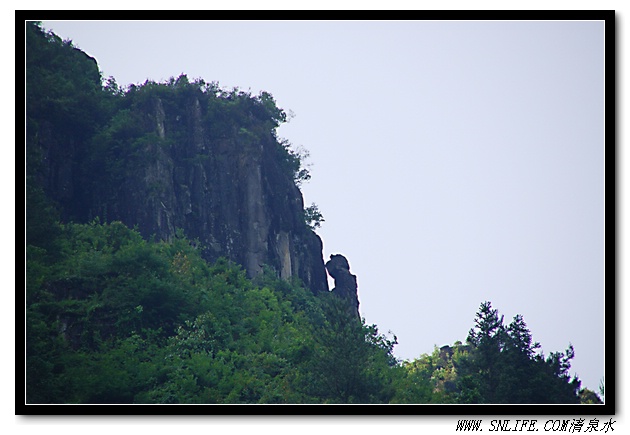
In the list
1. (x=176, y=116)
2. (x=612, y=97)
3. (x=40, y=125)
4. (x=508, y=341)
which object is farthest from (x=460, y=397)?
(x=176, y=116)

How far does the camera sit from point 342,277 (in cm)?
3231

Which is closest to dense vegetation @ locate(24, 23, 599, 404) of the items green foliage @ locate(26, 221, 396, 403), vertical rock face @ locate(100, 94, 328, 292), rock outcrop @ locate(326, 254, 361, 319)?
green foliage @ locate(26, 221, 396, 403)

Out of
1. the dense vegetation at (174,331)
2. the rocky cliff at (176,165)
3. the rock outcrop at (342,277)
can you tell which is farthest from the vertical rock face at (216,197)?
the rock outcrop at (342,277)

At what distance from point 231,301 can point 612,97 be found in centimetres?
1135

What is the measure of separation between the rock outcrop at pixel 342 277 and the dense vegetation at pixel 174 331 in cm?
588

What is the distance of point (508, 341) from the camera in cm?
1806

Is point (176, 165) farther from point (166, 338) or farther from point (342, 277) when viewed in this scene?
point (166, 338)

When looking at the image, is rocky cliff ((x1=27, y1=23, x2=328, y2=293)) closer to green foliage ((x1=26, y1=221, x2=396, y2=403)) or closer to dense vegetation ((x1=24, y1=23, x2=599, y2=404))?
dense vegetation ((x1=24, y1=23, x2=599, y2=404))

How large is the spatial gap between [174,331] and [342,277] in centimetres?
1515

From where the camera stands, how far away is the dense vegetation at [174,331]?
1322 cm

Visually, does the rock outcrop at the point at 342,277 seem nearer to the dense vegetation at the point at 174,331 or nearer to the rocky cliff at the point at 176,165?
the rocky cliff at the point at 176,165

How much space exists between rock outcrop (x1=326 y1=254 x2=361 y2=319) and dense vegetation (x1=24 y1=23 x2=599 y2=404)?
232 inches

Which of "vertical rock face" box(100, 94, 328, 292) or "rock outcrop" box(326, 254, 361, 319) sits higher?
"vertical rock face" box(100, 94, 328, 292)

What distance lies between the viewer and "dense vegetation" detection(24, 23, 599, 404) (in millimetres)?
13219
